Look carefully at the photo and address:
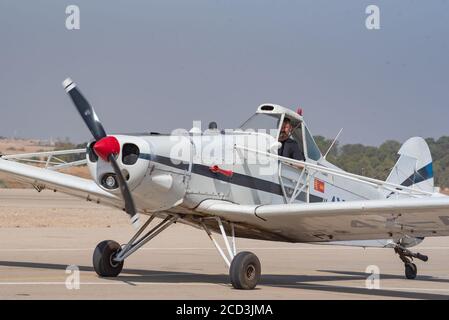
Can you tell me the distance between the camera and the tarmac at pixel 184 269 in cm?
1263

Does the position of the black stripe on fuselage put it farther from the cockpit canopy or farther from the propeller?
the cockpit canopy

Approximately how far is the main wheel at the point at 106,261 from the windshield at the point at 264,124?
9.59ft

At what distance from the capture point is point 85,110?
13164mm

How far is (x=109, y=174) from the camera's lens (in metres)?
12.7

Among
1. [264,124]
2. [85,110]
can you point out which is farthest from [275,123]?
[85,110]

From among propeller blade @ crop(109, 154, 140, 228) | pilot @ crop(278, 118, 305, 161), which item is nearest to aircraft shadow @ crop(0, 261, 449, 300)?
propeller blade @ crop(109, 154, 140, 228)

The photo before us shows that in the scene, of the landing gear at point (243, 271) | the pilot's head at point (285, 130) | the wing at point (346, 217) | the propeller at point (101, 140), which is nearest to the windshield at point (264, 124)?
the pilot's head at point (285, 130)

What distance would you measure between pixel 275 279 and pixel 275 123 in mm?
2939

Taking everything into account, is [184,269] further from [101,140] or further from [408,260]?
[101,140]

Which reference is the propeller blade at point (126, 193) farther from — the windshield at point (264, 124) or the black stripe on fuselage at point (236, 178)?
the windshield at point (264, 124)

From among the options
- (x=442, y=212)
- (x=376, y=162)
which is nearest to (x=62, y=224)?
(x=442, y=212)

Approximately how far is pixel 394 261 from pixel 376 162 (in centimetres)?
3569

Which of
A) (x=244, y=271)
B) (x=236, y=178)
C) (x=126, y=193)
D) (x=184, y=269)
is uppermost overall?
(x=236, y=178)
